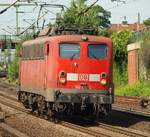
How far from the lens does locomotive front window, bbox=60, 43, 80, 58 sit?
757 inches

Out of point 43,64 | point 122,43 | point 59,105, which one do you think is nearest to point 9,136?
point 59,105

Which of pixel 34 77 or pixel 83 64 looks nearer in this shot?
pixel 83 64

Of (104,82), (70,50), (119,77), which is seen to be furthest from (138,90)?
(70,50)

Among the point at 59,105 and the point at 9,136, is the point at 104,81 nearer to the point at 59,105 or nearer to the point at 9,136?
the point at 59,105

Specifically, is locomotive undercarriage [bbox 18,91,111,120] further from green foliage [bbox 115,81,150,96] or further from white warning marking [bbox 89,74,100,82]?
green foliage [bbox 115,81,150,96]

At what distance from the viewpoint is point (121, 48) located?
1992 inches

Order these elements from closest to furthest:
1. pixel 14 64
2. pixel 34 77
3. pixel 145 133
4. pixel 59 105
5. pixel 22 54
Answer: pixel 145 133
pixel 59 105
pixel 34 77
pixel 22 54
pixel 14 64

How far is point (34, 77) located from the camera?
71.7 feet

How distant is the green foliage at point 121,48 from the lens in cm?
5038

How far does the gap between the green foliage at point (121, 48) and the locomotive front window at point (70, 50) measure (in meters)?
30.9

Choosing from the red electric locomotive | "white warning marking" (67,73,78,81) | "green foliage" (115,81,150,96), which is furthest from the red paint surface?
"green foliage" (115,81,150,96)

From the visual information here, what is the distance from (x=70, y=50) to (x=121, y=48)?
31621mm

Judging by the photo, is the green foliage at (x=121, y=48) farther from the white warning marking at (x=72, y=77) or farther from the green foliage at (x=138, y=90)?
the white warning marking at (x=72, y=77)

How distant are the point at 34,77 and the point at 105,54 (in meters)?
3.66
